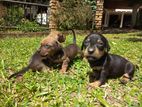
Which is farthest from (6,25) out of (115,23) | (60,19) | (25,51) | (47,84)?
(115,23)

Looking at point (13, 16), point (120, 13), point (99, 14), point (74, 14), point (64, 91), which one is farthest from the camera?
point (120, 13)

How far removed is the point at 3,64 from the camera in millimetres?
6035

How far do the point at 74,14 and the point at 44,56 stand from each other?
1199 cm

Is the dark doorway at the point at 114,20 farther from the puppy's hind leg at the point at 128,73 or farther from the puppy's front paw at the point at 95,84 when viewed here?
the puppy's front paw at the point at 95,84

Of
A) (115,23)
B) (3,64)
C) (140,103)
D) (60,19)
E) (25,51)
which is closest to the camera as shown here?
(140,103)

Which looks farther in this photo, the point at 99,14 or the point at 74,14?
the point at 99,14

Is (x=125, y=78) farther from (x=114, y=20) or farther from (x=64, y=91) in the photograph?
(x=114, y=20)

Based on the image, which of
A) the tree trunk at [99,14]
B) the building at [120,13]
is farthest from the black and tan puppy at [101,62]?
the building at [120,13]

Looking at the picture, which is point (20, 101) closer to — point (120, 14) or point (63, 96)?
point (63, 96)

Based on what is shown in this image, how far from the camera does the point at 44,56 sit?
206 inches

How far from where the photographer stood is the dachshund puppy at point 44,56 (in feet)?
16.7

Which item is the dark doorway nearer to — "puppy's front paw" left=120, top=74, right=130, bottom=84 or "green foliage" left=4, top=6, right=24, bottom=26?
"green foliage" left=4, top=6, right=24, bottom=26

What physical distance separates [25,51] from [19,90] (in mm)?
3428

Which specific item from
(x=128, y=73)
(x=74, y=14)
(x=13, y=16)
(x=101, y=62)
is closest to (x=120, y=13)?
(x=74, y=14)
